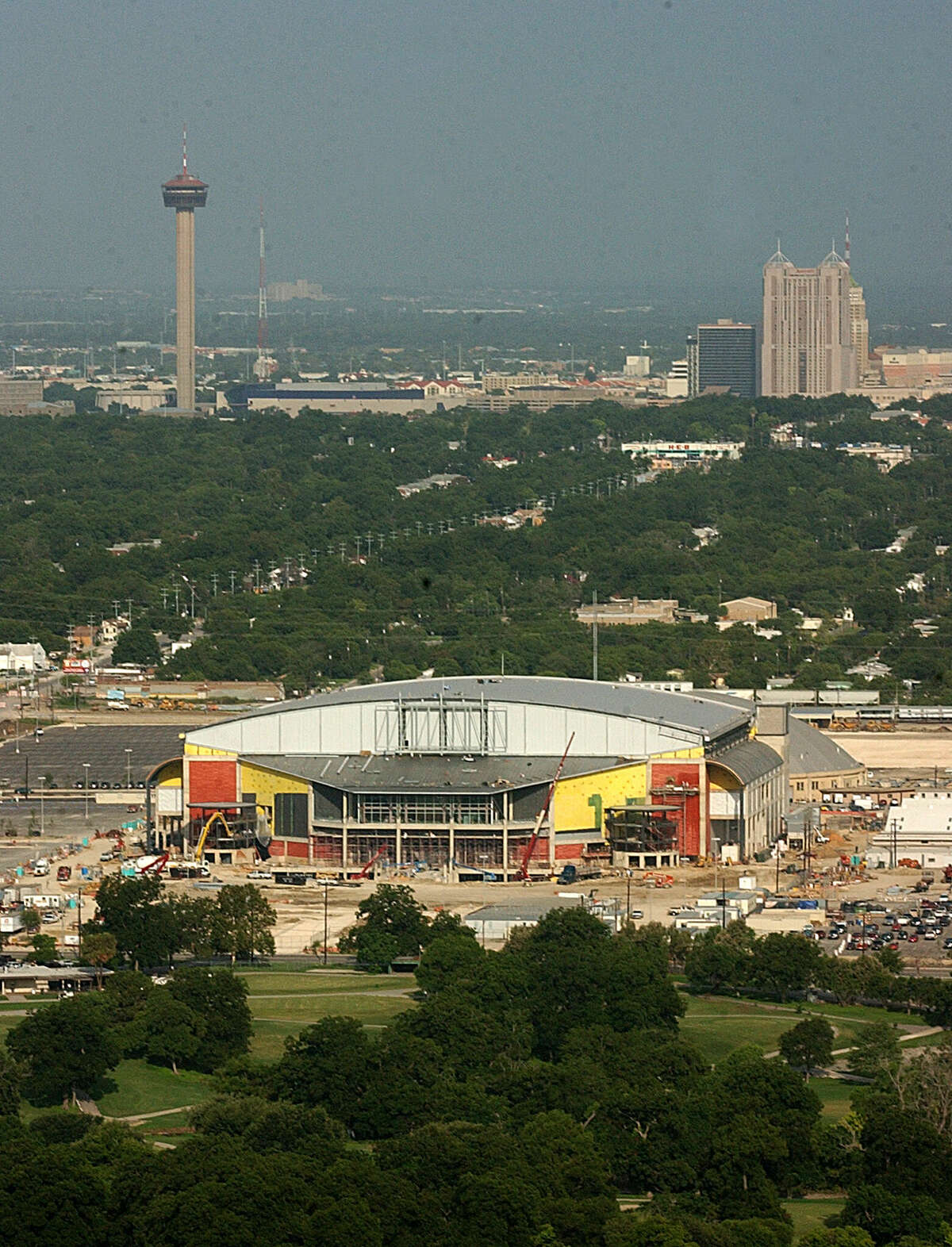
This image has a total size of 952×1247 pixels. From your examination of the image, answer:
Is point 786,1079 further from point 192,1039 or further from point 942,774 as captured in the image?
point 942,774

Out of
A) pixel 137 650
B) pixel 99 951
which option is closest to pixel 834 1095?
pixel 99 951

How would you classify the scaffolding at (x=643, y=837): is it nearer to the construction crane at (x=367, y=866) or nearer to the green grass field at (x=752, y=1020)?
the construction crane at (x=367, y=866)

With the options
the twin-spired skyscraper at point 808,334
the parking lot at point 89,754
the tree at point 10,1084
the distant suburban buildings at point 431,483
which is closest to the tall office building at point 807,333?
the twin-spired skyscraper at point 808,334

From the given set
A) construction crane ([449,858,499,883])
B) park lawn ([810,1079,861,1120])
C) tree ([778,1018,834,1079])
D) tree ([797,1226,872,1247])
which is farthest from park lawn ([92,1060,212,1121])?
construction crane ([449,858,499,883])

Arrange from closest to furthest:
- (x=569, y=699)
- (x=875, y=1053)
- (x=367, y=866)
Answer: (x=875, y=1053)
(x=367, y=866)
(x=569, y=699)

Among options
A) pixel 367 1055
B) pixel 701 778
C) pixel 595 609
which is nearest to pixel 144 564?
pixel 595 609

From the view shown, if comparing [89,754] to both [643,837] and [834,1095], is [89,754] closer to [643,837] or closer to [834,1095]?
[643,837]
